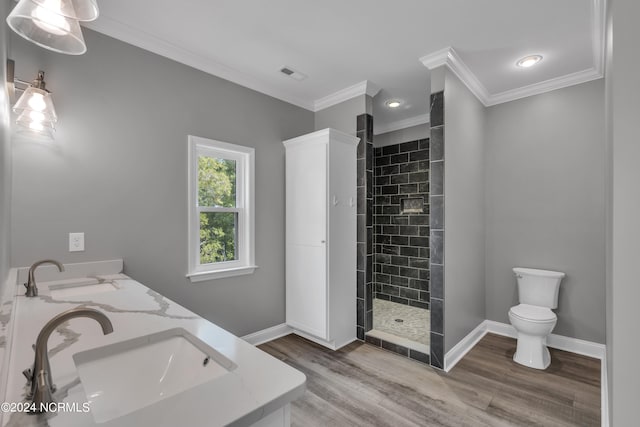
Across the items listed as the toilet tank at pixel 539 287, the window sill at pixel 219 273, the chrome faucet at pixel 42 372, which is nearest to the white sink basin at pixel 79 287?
the window sill at pixel 219 273

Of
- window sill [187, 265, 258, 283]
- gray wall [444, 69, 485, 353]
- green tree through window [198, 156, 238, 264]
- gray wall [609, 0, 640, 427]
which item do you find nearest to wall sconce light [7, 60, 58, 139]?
green tree through window [198, 156, 238, 264]

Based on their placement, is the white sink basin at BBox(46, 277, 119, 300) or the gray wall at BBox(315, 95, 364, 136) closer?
the white sink basin at BBox(46, 277, 119, 300)

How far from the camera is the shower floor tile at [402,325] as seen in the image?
2941 millimetres

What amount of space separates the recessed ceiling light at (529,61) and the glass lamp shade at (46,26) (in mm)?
3116

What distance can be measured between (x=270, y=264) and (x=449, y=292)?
5.72ft

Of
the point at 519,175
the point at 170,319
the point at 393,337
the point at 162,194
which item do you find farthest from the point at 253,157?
the point at 519,175

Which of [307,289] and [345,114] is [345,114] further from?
[307,289]

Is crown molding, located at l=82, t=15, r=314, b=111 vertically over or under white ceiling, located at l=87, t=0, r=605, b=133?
under

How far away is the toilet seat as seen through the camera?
253cm

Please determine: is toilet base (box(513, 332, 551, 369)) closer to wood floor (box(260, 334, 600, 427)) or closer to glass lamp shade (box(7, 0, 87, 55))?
wood floor (box(260, 334, 600, 427))

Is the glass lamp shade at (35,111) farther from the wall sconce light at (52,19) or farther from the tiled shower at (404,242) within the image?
the tiled shower at (404,242)

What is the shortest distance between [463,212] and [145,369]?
2762mm

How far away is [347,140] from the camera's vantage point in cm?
305

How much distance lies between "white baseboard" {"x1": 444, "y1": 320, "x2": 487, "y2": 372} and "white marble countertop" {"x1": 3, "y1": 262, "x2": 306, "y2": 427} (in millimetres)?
2230
